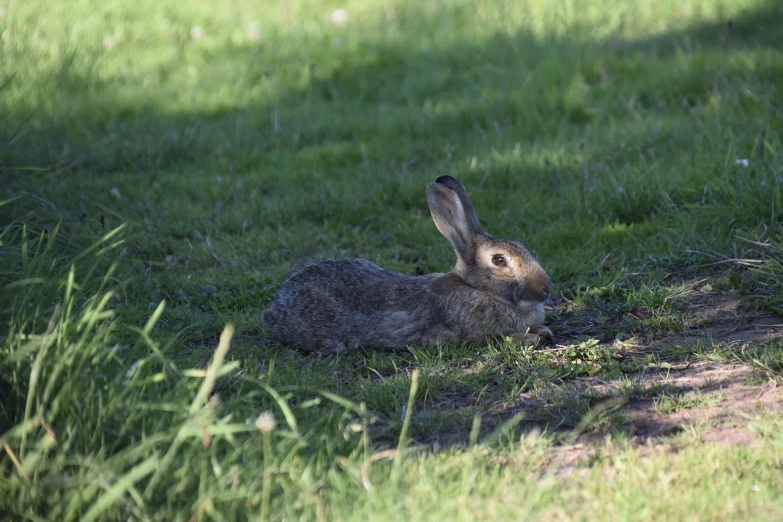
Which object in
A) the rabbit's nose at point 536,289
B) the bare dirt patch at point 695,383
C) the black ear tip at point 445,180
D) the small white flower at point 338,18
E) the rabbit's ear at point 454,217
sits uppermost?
the small white flower at point 338,18

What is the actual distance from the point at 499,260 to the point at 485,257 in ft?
0.31

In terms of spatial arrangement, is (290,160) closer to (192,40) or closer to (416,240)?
(416,240)

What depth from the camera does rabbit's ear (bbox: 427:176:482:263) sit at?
5.51m

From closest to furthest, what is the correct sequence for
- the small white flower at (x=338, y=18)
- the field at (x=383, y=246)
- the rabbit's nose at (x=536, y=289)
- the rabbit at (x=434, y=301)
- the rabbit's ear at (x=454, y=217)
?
the field at (x=383, y=246), the rabbit's nose at (x=536, y=289), the rabbit at (x=434, y=301), the rabbit's ear at (x=454, y=217), the small white flower at (x=338, y=18)

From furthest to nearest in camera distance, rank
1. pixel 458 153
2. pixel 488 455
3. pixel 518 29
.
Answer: pixel 518 29, pixel 458 153, pixel 488 455

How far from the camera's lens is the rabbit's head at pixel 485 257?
5.25 metres

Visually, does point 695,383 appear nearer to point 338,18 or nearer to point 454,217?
point 454,217

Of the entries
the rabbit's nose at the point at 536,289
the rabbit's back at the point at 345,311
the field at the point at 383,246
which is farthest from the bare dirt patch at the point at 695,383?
the rabbit's back at the point at 345,311

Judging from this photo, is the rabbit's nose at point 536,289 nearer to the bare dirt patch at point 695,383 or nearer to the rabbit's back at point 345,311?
the bare dirt patch at point 695,383

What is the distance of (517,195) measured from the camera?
7.43m

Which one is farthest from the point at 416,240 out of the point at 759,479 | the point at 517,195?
the point at 759,479

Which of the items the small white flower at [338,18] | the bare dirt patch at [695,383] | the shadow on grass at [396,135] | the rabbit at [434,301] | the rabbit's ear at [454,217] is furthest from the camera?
the small white flower at [338,18]

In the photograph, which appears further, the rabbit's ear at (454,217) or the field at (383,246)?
the rabbit's ear at (454,217)

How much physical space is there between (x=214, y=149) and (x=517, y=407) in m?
5.10
